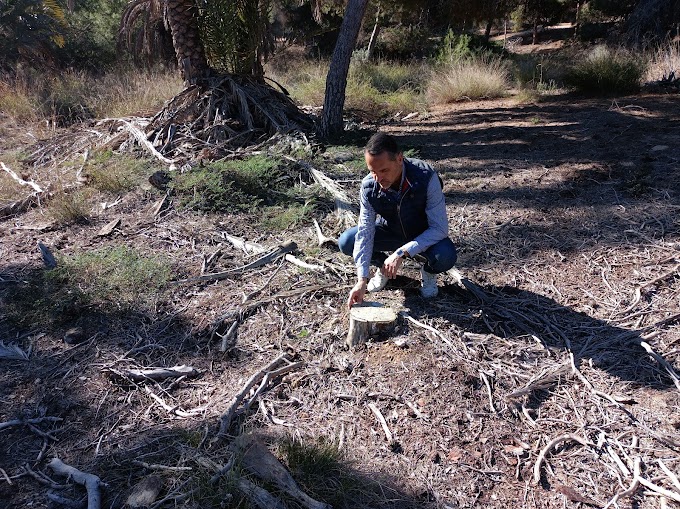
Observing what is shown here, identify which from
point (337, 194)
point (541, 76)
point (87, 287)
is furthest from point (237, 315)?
point (541, 76)

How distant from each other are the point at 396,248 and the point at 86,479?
2.19 metres

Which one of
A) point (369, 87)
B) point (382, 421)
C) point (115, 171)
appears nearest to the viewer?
point (382, 421)

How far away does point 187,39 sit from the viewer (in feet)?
23.6

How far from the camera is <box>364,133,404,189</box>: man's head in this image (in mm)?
2742

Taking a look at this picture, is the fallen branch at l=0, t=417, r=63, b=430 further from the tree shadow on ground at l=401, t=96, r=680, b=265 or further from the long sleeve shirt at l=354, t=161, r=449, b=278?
the tree shadow on ground at l=401, t=96, r=680, b=265

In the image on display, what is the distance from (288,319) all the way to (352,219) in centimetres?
133

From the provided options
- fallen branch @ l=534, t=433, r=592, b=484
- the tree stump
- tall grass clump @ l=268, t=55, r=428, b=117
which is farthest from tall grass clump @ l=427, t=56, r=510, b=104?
fallen branch @ l=534, t=433, r=592, b=484

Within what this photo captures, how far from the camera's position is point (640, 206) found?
4.25 m

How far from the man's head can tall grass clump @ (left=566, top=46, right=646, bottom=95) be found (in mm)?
6927

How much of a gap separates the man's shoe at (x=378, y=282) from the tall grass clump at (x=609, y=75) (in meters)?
6.71

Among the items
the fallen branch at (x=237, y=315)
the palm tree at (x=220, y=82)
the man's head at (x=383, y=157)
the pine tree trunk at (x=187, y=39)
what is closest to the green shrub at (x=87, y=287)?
the fallen branch at (x=237, y=315)

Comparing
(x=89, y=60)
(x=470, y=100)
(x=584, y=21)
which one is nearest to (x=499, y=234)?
(x=470, y=100)

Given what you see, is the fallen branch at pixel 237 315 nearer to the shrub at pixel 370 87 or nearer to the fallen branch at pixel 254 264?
the fallen branch at pixel 254 264

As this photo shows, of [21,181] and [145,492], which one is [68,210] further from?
[145,492]
